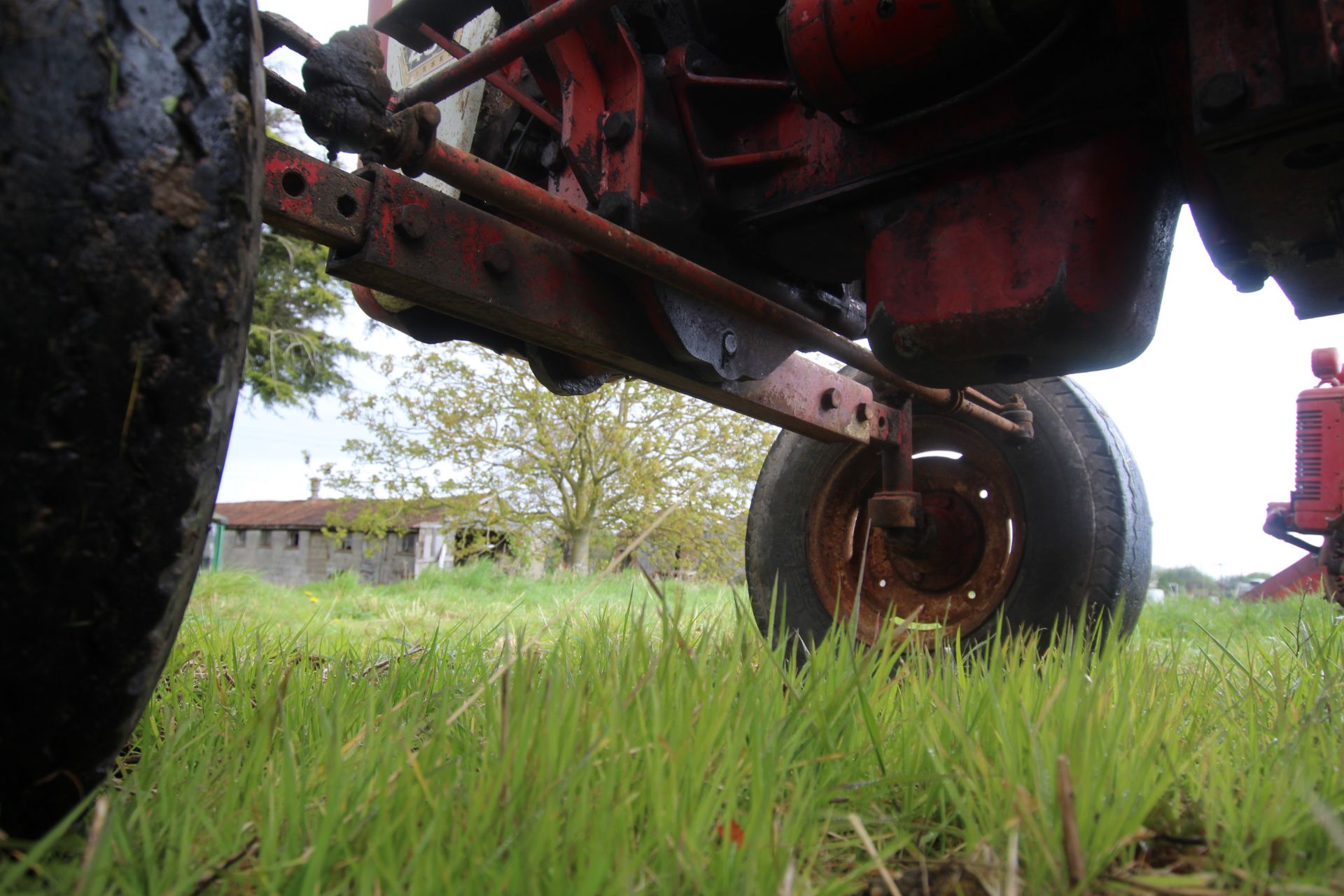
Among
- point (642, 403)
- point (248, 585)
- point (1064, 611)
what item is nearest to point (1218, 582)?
point (642, 403)

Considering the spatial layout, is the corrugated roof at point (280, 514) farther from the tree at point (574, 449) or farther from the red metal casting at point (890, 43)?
the red metal casting at point (890, 43)

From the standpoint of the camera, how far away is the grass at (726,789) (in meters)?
0.69

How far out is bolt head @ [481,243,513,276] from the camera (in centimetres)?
145

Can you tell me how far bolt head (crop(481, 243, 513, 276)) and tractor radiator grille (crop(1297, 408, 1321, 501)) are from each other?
504cm

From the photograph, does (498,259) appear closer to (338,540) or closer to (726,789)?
(726,789)

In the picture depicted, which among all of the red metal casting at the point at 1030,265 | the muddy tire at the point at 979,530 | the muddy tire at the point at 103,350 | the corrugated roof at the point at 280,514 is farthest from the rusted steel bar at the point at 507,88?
the corrugated roof at the point at 280,514

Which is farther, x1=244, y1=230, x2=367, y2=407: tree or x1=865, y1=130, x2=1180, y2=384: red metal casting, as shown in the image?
x1=244, y1=230, x2=367, y2=407: tree

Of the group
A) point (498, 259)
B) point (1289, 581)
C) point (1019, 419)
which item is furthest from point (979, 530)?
point (1289, 581)

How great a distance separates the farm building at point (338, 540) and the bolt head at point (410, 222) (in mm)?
10793

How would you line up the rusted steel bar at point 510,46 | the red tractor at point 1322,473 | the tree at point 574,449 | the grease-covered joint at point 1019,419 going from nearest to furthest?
the rusted steel bar at point 510,46
the grease-covered joint at point 1019,419
the red tractor at point 1322,473
the tree at point 574,449

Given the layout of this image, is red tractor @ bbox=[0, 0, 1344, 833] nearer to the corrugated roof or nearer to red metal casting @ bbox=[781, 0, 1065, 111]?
red metal casting @ bbox=[781, 0, 1065, 111]

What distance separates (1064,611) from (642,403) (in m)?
9.39

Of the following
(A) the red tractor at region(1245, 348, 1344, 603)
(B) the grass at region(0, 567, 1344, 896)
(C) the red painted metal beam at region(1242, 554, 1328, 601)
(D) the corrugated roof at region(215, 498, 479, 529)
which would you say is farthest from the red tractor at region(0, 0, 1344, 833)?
(D) the corrugated roof at region(215, 498, 479, 529)

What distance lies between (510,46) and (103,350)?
948mm
